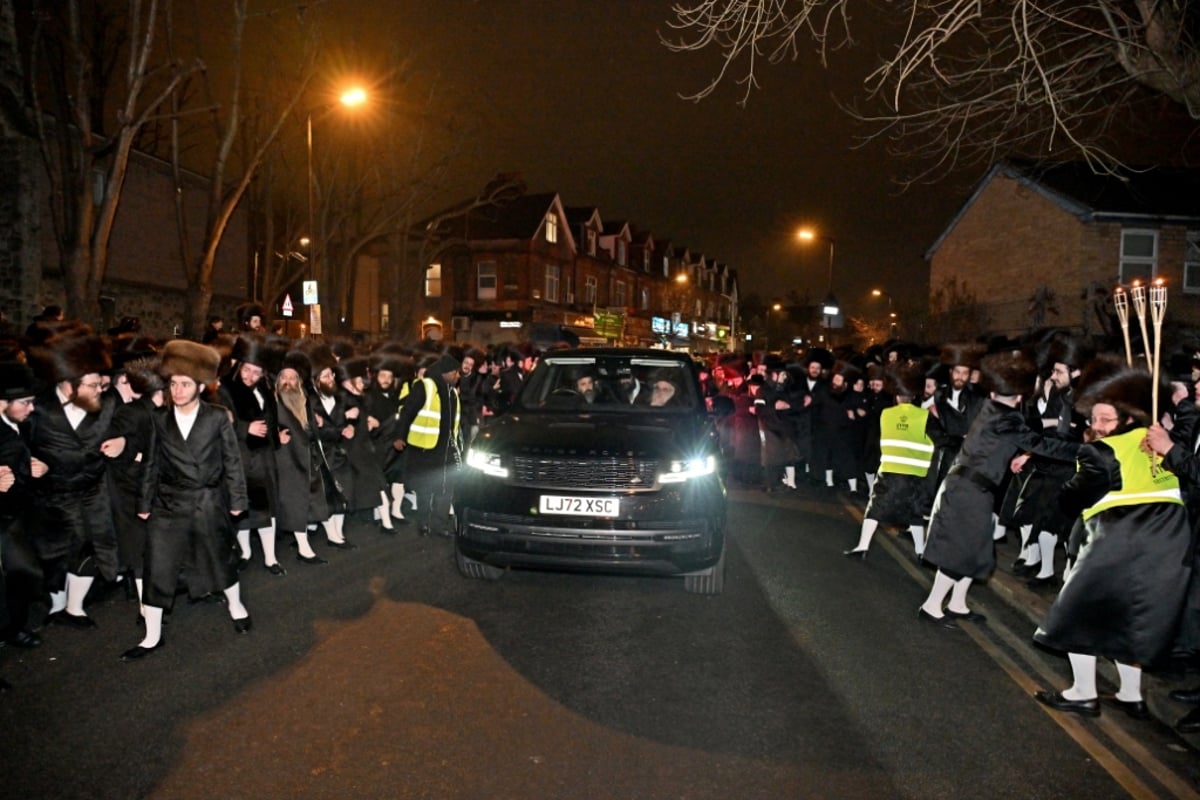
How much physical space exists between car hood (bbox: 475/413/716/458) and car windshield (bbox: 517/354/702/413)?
12.3 inches

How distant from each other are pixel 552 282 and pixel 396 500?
40584 millimetres

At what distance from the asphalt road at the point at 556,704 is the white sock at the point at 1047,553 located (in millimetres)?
626

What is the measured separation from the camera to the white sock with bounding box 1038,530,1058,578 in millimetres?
7003

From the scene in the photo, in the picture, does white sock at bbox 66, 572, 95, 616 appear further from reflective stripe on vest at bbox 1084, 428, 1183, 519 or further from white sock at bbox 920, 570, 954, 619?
reflective stripe on vest at bbox 1084, 428, 1183, 519

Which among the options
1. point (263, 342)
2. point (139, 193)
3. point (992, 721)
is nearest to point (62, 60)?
point (139, 193)

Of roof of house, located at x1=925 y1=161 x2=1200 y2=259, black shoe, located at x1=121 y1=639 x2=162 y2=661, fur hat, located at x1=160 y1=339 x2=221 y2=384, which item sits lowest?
black shoe, located at x1=121 y1=639 x2=162 y2=661

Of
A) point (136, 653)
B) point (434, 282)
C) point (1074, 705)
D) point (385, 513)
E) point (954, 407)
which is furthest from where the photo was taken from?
point (434, 282)

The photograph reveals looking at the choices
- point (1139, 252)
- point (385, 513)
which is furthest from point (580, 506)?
point (1139, 252)

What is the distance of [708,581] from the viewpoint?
6371 millimetres

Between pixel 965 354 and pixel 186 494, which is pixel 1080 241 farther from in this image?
pixel 186 494

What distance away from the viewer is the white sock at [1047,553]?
700 cm

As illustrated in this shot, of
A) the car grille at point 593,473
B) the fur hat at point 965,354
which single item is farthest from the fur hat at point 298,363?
the fur hat at point 965,354

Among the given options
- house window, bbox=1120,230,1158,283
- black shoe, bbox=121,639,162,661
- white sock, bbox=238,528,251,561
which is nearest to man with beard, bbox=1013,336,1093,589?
black shoe, bbox=121,639,162,661

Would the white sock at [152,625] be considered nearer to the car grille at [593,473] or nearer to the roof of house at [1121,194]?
the car grille at [593,473]
